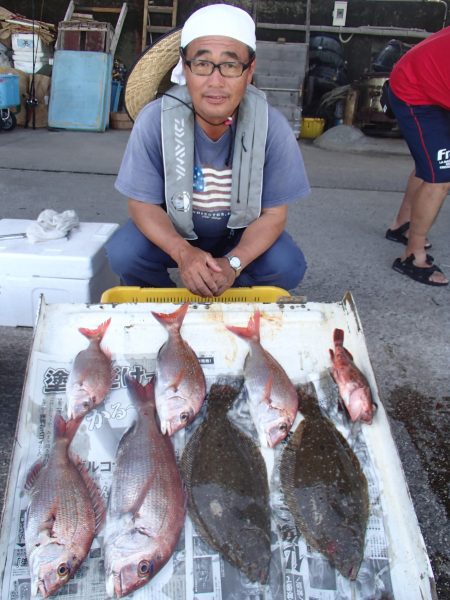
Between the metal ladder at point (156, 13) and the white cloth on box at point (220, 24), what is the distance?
321 inches

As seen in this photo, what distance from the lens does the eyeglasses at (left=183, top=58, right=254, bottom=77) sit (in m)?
2.00

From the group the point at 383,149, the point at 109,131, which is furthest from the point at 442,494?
the point at 109,131

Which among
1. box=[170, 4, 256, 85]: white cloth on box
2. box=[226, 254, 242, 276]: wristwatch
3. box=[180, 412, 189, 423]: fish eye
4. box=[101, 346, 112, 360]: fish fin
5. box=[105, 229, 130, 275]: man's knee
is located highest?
box=[170, 4, 256, 85]: white cloth on box

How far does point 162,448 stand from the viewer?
5.17 ft

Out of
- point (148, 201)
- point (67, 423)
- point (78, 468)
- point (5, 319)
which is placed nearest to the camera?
point (78, 468)

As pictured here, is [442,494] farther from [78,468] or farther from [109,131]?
[109,131]

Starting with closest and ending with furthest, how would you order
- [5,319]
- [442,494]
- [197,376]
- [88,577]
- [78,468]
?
1. [88,577]
2. [78,468]
3. [197,376]
4. [442,494]
5. [5,319]

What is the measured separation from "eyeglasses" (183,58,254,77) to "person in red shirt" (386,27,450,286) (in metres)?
1.74

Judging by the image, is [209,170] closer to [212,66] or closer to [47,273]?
[212,66]

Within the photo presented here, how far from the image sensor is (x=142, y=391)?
69.0 inches

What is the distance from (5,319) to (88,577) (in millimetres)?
1685

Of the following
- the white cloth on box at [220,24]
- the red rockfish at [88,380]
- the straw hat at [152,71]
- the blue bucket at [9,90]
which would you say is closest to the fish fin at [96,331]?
the red rockfish at [88,380]

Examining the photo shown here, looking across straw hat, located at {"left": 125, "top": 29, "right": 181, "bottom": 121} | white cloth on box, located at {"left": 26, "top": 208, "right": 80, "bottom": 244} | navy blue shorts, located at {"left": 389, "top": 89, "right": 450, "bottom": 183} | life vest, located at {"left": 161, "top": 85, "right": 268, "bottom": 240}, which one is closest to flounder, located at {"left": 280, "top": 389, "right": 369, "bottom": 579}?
life vest, located at {"left": 161, "top": 85, "right": 268, "bottom": 240}

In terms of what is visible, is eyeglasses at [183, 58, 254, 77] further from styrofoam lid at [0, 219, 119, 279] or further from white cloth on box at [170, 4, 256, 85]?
styrofoam lid at [0, 219, 119, 279]
